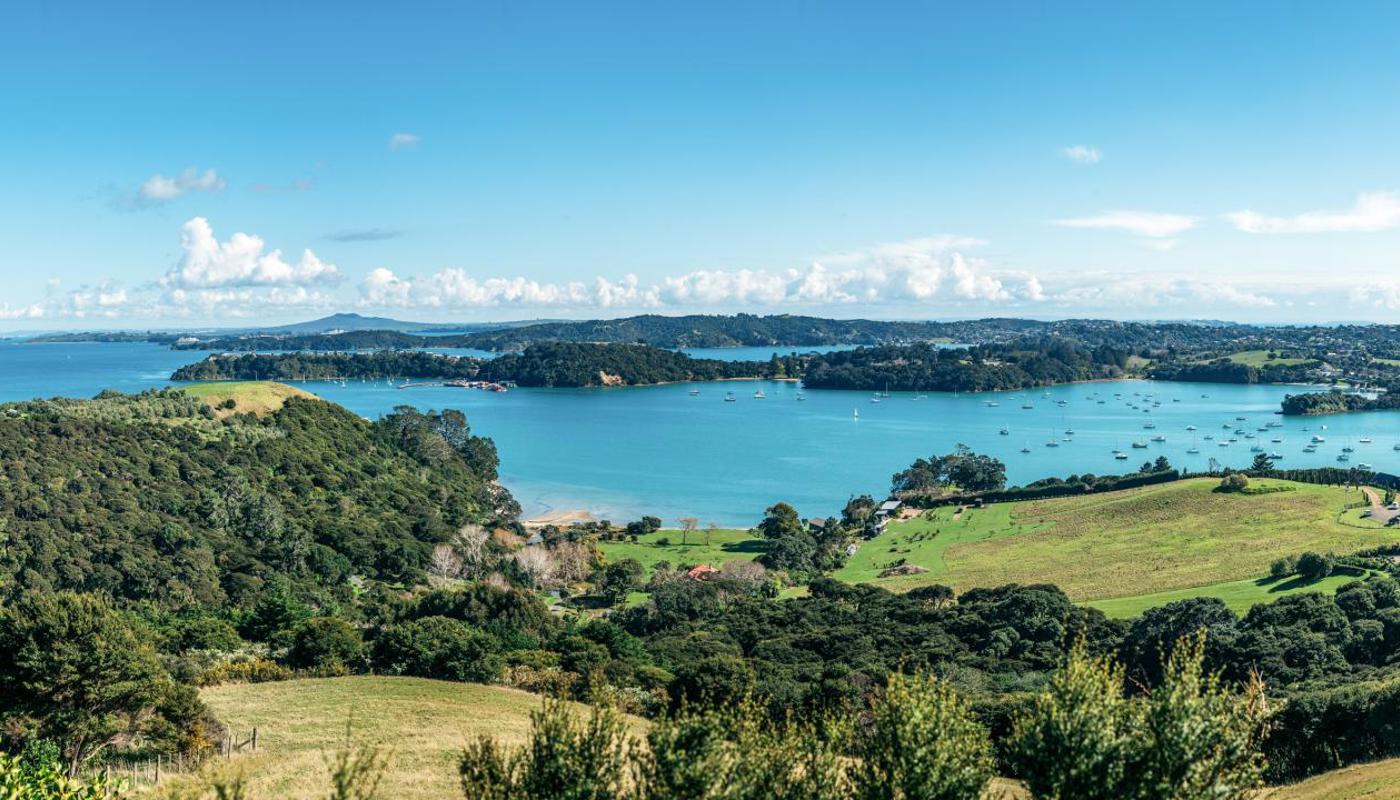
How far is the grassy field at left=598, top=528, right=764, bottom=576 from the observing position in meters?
60.1

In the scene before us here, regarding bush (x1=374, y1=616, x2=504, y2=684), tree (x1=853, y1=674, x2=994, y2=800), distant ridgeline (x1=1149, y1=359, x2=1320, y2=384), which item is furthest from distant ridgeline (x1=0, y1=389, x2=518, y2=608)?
distant ridgeline (x1=1149, y1=359, x2=1320, y2=384)

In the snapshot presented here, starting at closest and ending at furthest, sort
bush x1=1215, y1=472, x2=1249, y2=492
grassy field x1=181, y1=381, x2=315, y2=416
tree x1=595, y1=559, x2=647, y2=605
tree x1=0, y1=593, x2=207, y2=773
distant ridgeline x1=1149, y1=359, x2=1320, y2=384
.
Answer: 1. tree x1=0, y1=593, x2=207, y2=773
2. tree x1=595, y1=559, x2=647, y2=605
3. bush x1=1215, y1=472, x2=1249, y2=492
4. grassy field x1=181, y1=381, x2=315, y2=416
5. distant ridgeline x1=1149, y1=359, x2=1320, y2=384

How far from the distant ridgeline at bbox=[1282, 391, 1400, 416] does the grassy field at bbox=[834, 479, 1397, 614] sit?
83.5 metres

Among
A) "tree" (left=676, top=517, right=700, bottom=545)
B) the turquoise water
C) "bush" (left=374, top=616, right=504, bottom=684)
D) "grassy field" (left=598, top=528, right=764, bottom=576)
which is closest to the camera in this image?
"bush" (left=374, top=616, right=504, bottom=684)

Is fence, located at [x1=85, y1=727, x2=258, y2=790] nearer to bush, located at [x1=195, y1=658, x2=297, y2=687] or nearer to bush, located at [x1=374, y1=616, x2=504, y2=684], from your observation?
bush, located at [x1=195, y1=658, x2=297, y2=687]

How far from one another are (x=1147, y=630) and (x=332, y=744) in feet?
88.2

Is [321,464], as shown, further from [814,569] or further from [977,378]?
[977,378]

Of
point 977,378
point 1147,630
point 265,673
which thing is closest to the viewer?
point 265,673

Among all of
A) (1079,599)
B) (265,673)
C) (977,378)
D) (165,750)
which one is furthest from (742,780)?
(977,378)

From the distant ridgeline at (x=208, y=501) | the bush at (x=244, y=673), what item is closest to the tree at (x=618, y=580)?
the distant ridgeline at (x=208, y=501)

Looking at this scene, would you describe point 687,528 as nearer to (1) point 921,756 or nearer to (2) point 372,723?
(2) point 372,723

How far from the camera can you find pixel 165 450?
61.1 metres

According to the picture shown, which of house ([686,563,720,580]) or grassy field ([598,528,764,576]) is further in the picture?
grassy field ([598,528,764,576])

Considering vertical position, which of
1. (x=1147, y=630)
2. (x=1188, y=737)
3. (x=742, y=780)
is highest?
(x=1188, y=737)
